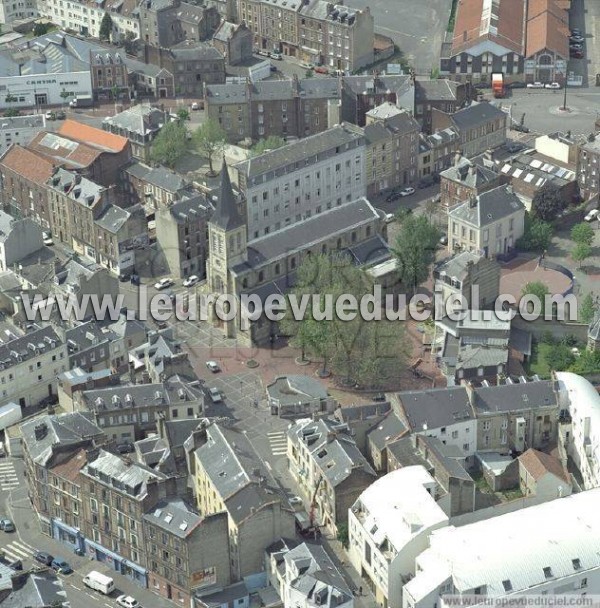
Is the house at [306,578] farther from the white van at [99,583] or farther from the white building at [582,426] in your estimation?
the white building at [582,426]

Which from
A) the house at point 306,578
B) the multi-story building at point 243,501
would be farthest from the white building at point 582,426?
the multi-story building at point 243,501

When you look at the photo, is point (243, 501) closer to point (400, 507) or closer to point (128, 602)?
point (128, 602)

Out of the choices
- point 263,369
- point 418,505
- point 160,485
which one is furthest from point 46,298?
point 418,505

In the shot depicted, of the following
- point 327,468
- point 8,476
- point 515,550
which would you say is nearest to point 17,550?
point 8,476

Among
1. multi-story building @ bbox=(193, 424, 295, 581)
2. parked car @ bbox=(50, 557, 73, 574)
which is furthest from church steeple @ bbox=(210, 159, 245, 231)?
parked car @ bbox=(50, 557, 73, 574)

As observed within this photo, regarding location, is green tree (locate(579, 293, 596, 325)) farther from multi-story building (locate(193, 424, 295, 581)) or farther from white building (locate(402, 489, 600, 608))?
multi-story building (locate(193, 424, 295, 581))

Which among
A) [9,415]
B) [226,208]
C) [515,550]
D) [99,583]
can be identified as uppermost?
[226,208]
